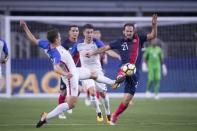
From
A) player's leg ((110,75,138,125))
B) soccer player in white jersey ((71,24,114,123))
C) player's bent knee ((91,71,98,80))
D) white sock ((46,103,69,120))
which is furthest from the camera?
soccer player in white jersey ((71,24,114,123))

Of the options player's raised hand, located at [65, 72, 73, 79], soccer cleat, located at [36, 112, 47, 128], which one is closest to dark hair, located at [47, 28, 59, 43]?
player's raised hand, located at [65, 72, 73, 79]

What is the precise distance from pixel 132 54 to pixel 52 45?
2.12 meters

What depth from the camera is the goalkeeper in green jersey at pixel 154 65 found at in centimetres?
2741

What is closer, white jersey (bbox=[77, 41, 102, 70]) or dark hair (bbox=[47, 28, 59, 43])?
dark hair (bbox=[47, 28, 59, 43])

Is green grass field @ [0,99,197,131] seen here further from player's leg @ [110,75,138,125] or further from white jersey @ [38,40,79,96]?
white jersey @ [38,40,79,96]

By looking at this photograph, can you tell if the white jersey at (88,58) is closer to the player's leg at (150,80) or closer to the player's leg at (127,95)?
the player's leg at (127,95)

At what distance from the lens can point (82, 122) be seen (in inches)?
605

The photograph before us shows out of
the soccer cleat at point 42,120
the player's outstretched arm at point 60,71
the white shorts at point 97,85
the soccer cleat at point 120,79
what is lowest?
the soccer cleat at point 42,120

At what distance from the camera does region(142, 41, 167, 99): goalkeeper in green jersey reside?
89.9 ft

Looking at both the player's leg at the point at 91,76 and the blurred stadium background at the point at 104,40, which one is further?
the blurred stadium background at the point at 104,40

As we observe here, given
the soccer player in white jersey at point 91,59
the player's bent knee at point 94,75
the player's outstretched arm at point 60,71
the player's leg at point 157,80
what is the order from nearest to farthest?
the player's outstretched arm at point 60,71 < the player's bent knee at point 94,75 < the soccer player in white jersey at point 91,59 < the player's leg at point 157,80

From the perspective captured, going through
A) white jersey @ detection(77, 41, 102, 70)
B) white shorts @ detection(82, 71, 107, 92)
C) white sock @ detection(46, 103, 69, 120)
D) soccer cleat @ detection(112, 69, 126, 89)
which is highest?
white jersey @ detection(77, 41, 102, 70)

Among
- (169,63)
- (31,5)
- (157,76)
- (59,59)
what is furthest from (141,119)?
(31,5)

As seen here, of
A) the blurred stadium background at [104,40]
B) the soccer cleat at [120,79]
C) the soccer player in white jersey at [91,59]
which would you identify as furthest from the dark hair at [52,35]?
the blurred stadium background at [104,40]
